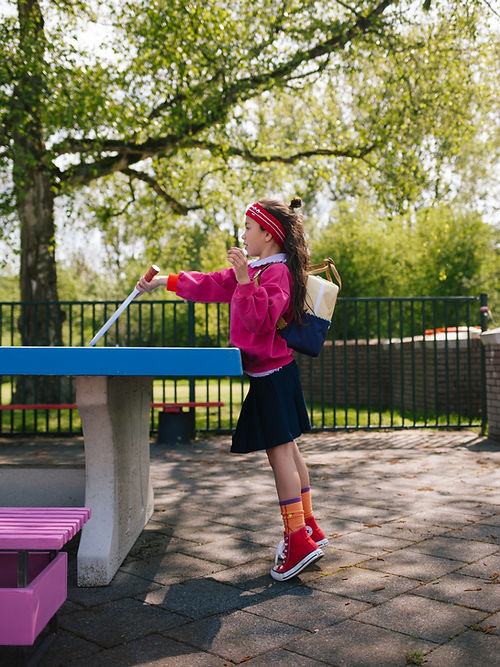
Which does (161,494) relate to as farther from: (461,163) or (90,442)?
(461,163)

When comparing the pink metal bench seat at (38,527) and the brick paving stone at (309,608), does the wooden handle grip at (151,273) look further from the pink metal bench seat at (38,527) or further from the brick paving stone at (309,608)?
the brick paving stone at (309,608)

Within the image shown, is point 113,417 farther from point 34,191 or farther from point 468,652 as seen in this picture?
point 34,191

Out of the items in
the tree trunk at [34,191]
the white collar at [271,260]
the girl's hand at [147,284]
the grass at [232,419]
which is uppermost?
the tree trunk at [34,191]

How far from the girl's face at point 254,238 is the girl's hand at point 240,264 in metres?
0.48

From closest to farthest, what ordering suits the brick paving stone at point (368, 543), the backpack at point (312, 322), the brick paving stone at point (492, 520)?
the backpack at point (312, 322) → the brick paving stone at point (368, 543) → the brick paving stone at point (492, 520)

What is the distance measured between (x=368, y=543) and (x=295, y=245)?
1.64 meters

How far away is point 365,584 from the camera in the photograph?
2967mm

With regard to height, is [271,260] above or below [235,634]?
above

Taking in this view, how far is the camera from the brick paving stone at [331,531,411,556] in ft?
A: 11.5

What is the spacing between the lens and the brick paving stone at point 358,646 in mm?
2193

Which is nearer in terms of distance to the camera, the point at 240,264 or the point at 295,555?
the point at 240,264

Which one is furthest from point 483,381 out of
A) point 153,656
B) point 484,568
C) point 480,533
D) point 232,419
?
point 153,656

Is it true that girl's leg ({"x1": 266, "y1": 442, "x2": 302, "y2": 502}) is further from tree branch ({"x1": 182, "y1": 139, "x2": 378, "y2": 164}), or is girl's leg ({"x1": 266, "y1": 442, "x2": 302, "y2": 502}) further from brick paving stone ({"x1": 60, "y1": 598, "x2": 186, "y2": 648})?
tree branch ({"x1": 182, "y1": 139, "x2": 378, "y2": 164})

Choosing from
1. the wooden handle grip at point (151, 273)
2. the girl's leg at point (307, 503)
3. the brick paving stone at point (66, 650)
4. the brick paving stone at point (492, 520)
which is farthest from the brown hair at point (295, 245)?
the brick paving stone at point (492, 520)
